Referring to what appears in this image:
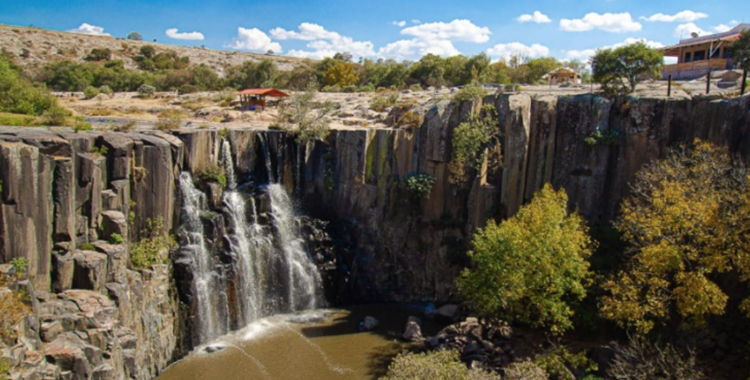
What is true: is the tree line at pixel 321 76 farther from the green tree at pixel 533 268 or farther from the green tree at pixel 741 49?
the green tree at pixel 533 268

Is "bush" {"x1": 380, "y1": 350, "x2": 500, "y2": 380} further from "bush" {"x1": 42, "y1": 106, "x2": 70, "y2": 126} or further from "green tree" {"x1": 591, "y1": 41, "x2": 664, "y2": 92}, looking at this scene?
"bush" {"x1": 42, "y1": 106, "x2": 70, "y2": 126}

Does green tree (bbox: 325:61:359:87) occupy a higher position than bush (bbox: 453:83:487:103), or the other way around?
green tree (bbox: 325:61:359:87)

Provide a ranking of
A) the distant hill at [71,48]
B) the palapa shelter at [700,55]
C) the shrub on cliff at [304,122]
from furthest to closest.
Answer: the distant hill at [71,48], the palapa shelter at [700,55], the shrub on cliff at [304,122]

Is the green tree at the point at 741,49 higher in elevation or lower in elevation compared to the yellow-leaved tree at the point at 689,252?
higher

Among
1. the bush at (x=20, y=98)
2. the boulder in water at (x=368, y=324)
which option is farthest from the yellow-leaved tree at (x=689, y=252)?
the bush at (x=20, y=98)

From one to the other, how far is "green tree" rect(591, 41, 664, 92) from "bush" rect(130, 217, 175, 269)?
24412 mm

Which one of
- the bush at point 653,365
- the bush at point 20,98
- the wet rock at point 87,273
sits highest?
the bush at point 20,98

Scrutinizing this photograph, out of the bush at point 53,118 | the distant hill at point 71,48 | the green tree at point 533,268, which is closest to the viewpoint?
the green tree at point 533,268

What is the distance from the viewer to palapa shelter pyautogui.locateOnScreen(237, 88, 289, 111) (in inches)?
1600

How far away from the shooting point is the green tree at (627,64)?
2872cm

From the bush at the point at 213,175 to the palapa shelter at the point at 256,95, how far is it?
14.7m

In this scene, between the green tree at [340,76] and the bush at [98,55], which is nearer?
the green tree at [340,76]

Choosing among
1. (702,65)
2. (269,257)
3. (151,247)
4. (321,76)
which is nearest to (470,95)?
(269,257)

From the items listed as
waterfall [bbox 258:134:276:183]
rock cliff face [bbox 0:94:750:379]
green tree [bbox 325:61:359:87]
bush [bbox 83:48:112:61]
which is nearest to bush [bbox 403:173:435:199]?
rock cliff face [bbox 0:94:750:379]
